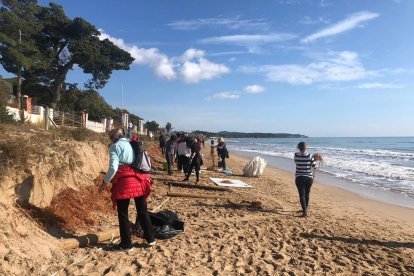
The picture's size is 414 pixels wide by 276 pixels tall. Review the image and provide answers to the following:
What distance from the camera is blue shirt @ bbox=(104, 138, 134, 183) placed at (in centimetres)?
510

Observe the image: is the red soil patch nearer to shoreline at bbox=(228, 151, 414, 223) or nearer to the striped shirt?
the striped shirt

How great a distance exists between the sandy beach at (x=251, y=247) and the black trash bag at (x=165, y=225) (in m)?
0.15

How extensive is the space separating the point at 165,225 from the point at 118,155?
165cm

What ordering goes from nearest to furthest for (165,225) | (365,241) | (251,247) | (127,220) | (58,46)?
(127,220)
(251,247)
(165,225)
(365,241)
(58,46)

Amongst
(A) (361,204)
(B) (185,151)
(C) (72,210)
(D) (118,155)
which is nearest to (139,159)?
(D) (118,155)

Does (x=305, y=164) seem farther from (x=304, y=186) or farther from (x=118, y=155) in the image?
(x=118, y=155)

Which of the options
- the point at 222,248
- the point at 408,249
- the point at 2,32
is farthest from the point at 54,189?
the point at 2,32

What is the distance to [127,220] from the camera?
17.8 feet

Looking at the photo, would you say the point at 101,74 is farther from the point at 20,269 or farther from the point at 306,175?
the point at 20,269

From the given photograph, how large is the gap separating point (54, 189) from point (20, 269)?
2560mm

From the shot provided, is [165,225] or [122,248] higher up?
[165,225]

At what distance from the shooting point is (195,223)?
7.32m

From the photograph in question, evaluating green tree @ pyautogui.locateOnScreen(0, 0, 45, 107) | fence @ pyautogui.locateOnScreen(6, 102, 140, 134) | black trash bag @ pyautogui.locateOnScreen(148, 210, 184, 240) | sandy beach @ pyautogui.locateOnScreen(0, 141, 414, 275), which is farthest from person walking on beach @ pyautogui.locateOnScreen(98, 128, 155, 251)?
green tree @ pyautogui.locateOnScreen(0, 0, 45, 107)

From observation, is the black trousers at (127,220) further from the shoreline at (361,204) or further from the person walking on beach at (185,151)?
the person walking on beach at (185,151)
